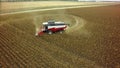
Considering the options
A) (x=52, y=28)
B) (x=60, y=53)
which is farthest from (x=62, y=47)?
(x=52, y=28)

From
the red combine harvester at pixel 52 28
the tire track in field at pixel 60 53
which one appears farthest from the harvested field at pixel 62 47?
the red combine harvester at pixel 52 28

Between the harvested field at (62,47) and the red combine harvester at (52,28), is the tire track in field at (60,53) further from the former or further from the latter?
the red combine harvester at (52,28)

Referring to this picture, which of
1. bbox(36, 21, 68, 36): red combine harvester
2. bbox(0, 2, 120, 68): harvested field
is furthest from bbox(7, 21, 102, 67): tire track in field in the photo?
bbox(36, 21, 68, 36): red combine harvester

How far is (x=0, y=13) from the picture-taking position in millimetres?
46125

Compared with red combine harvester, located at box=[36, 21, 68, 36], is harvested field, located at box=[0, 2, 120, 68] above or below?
below

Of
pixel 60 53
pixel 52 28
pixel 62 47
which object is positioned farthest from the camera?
pixel 52 28

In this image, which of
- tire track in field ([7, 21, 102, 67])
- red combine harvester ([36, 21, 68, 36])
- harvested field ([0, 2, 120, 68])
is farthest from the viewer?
red combine harvester ([36, 21, 68, 36])

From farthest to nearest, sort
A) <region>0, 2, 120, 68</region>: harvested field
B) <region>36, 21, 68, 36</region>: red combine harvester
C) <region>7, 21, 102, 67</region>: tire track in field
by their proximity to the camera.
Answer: <region>36, 21, 68, 36</region>: red combine harvester, <region>7, 21, 102, 67</region>: tire track in field, <region>0, 2, 120, 68</region>: harvested field

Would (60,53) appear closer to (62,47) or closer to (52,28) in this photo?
(62,47)

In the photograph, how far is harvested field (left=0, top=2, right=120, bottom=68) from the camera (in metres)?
19.9

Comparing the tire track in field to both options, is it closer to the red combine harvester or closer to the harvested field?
the harvested field

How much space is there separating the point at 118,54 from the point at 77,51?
14.8 ft

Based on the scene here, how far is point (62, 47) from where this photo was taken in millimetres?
24078

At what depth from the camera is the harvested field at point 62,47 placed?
19.9 metres
